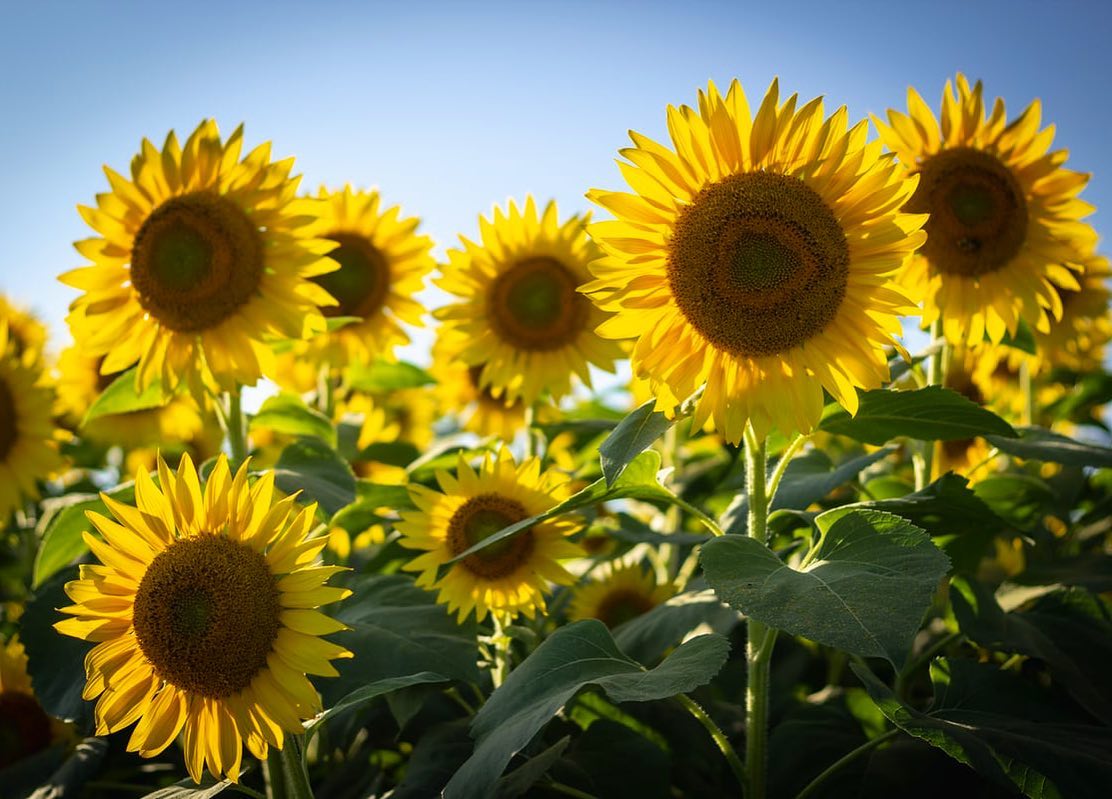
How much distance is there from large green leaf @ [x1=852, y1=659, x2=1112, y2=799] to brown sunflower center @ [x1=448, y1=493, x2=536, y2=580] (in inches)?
42.7

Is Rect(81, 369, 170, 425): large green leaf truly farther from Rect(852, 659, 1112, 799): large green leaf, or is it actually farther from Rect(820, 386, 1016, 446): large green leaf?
Rect(852, 659, 1112, 799): large green leaf

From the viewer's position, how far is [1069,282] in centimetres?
274

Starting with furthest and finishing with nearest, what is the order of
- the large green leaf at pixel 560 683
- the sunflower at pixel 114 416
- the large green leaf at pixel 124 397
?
the sunflower at pixel 114 416 < the large green leaf at pixel 124 397 < the large green leaf at pixel 560 683

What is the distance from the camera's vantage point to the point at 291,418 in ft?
9.75

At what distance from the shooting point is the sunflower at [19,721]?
116 inches

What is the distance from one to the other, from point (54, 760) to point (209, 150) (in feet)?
5.67

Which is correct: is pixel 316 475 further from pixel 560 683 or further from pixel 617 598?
pixel 617 598

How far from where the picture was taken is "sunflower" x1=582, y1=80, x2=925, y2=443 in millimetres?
2049

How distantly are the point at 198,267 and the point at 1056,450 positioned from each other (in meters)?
2.35

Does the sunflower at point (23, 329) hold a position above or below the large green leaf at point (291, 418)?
above

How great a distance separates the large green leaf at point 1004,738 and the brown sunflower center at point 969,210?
1192mm

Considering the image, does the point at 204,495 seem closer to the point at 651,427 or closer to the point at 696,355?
the point at 651,427

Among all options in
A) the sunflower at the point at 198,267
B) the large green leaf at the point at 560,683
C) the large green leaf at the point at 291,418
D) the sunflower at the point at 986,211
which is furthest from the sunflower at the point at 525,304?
the large green leaf at the point at 560,683

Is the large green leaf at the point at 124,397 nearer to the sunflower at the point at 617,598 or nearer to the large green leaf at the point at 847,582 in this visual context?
the sunflower at the point at 617,598
